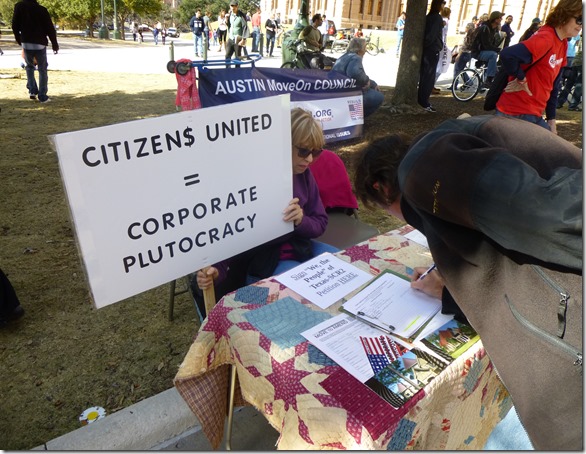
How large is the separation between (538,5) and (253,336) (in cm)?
4455

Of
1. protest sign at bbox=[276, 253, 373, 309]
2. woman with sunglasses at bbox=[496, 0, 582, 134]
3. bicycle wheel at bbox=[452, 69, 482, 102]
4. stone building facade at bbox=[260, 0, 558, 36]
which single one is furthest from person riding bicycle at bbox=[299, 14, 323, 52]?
stone building facade at bbox=[260, 0, 558, 36]

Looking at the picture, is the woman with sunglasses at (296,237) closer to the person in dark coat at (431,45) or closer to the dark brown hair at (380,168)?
the dark brown hair at (380,168)

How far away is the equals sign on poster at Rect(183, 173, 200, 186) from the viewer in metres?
1.64

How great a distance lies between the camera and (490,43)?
9969mm

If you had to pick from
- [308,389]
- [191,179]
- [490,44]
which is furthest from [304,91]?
[490,44]

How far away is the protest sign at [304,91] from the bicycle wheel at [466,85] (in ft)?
14.3

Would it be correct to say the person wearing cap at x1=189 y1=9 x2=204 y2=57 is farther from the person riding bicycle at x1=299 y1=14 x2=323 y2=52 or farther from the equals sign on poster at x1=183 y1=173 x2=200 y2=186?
the equals sign on poster at x1=183 y1=173 x2=200 y2=186

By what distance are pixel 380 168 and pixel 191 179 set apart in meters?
0.68

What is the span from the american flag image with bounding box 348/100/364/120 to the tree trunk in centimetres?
206

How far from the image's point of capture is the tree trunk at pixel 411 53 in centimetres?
785

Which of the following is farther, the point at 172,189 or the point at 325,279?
the point at 325,279

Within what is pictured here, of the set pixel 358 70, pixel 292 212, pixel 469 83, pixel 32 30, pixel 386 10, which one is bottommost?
pixel 292 212

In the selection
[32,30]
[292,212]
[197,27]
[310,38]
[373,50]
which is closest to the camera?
[292,212]

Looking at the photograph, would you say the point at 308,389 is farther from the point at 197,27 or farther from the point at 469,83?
the point at 197,27
